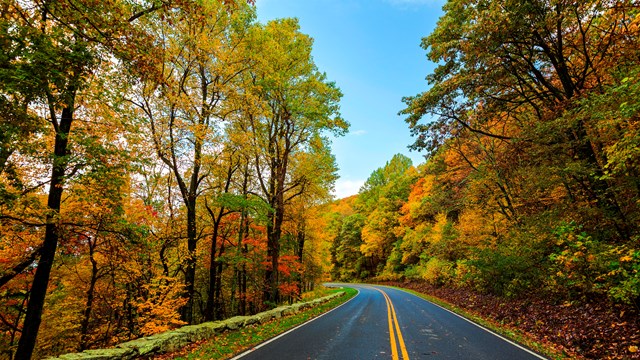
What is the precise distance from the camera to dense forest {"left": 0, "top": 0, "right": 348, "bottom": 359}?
654 centimetres

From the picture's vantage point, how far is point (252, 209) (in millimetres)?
14094

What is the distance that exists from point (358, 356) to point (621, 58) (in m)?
11.2

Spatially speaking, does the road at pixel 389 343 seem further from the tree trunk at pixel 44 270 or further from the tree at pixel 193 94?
the tree at pixel 193 94

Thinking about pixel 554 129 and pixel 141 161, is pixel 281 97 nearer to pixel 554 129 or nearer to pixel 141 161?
pixel 141 161

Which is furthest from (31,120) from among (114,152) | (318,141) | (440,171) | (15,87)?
(440,171)

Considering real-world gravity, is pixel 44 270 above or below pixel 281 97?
below

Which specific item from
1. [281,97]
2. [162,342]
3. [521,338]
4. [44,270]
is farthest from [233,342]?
[281,97]

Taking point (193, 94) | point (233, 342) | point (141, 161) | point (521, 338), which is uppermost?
point (193, 94)

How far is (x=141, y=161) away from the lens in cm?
734

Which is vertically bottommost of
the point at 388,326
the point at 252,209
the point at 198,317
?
the point at 198,317

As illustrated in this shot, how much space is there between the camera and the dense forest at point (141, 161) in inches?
257

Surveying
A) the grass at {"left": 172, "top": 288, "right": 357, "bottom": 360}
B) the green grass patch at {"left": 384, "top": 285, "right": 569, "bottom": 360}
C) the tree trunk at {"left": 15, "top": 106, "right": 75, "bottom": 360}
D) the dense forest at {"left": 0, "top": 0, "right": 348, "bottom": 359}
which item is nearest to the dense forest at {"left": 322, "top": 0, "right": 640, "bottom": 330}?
the green grass patch at {"left": 384, "top": 285, "right": 569, "bottom": 360}

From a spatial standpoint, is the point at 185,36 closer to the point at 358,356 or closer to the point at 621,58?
the point at 358,356

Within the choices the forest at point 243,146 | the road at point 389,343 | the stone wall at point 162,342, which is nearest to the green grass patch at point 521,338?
the road at point 389,343
